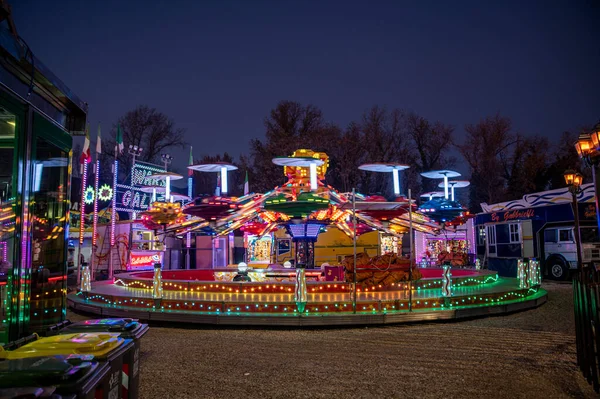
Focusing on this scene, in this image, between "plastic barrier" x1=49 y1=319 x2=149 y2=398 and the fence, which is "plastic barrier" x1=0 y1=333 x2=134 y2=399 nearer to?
"plastic barrier" x1=49 y1=319 x2=149 y2=398

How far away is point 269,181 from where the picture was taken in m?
36.0

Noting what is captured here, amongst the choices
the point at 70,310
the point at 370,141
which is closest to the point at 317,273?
the point at 70,310

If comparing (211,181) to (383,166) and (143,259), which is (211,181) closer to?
(143,259)

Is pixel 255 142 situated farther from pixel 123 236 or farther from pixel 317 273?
pixel 317 273

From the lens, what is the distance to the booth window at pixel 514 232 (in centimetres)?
2141

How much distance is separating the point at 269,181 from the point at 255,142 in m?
5.01

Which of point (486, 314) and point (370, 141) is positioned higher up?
point (370, 141)

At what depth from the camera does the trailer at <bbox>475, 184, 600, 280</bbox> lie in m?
18.8

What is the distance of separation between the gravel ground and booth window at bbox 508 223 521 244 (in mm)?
13044

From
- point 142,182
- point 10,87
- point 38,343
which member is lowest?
point 38,343

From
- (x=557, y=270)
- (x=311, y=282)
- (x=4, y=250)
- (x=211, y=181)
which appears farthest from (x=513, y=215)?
(x=211, y=181)

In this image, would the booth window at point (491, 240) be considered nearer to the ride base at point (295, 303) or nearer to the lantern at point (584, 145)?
the ride base at point (295, 303)

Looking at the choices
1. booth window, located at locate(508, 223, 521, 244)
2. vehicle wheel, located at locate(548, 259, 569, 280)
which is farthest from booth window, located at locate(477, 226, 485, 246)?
vehicle wheel, located at locate(548, 259, 569, 280)

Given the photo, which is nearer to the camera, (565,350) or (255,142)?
(565,350)
